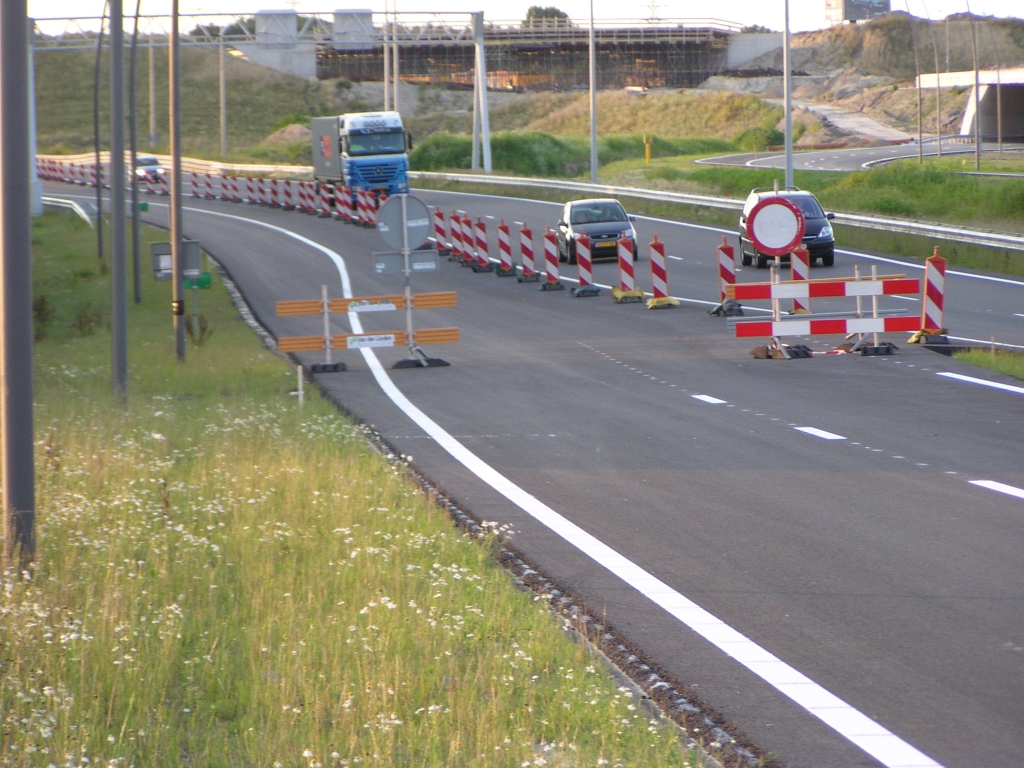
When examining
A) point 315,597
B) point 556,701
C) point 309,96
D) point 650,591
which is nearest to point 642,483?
point 650,591

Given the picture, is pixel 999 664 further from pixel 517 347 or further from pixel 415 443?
pixel 517 347

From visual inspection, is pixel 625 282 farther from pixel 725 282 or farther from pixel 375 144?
pixel 375 144

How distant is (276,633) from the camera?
6.33m

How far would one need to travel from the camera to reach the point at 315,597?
22.7 feet

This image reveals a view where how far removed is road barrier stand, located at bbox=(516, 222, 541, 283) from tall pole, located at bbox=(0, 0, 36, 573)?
76.8 feet

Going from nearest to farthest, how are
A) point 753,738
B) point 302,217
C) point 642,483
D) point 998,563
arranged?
point 753,738, point 998,563, point 642,483, point 302,217

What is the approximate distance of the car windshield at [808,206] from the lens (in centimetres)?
3047

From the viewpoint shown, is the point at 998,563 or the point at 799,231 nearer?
the point at 998,563

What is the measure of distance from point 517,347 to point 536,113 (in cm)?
10879

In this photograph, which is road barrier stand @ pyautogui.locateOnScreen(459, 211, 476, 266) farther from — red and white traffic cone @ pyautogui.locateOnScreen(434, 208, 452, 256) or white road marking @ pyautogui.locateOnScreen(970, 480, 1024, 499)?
white road marking @ pyautogui.locateOnScreen(970, 480, 1024, 499)

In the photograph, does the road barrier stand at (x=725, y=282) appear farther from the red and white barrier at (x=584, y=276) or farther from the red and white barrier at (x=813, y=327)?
the red and white barrier at (x=813, y=327)

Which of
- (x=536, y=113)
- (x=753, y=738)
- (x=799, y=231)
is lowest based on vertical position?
(x=753, y=738)

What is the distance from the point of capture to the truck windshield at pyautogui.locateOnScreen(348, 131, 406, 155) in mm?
50906

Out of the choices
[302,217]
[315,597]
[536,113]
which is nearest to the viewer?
[315,597]
